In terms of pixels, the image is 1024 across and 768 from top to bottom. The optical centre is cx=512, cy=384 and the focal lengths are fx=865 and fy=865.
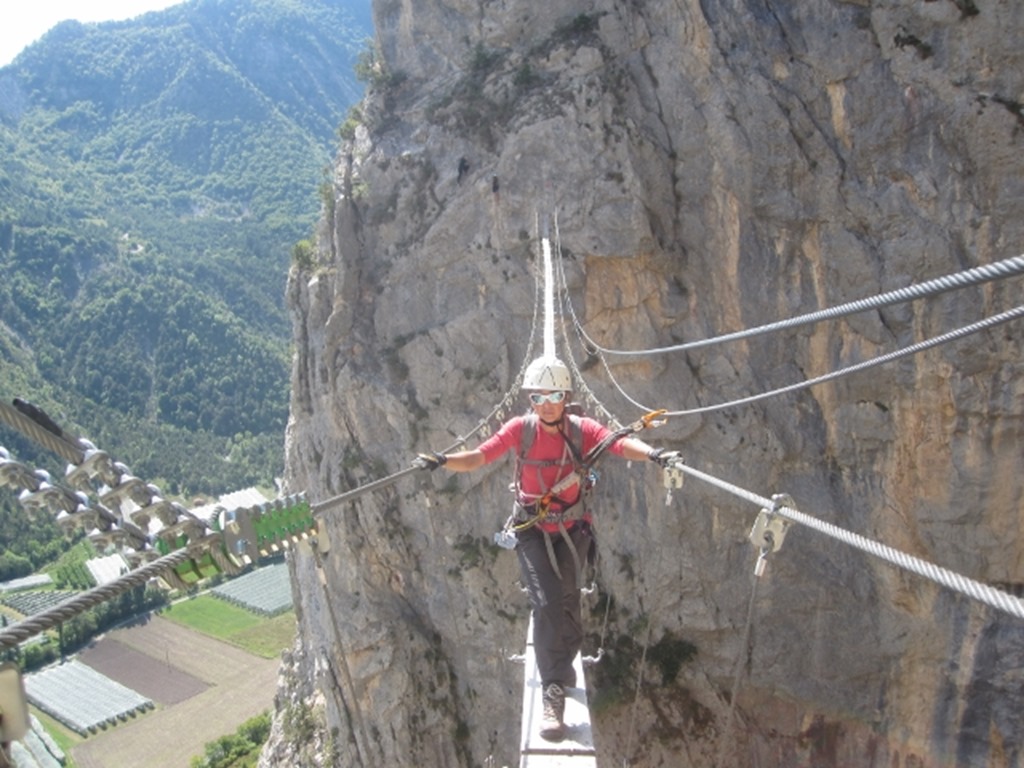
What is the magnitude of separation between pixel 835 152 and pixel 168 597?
175ft

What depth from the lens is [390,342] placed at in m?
19.3

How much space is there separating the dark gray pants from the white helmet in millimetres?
1179

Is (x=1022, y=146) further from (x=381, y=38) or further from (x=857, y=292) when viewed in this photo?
(x=381, y=38)

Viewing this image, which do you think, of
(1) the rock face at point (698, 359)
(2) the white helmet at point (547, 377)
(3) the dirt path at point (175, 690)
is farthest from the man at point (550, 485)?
(3) the dirt path at point (175, 690)

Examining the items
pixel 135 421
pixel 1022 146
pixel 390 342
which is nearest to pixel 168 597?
pixel 135 421

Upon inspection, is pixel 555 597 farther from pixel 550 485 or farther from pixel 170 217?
pixel 170 217

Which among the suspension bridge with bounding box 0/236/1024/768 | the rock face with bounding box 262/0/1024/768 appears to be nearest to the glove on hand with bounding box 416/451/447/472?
the suspension bridge with bounding box 0/236/1024/768

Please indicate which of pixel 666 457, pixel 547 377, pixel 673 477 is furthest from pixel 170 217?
pixel 666 457

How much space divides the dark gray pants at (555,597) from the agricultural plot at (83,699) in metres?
40.7

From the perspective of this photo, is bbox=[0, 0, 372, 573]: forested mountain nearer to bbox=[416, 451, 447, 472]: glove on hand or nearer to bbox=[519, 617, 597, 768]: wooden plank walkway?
bbox=[416, 451, 447, 472]: glove on hand

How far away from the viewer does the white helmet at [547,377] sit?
7.02 metres

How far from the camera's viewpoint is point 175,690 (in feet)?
146

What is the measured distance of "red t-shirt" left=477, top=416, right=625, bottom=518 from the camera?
280 inches

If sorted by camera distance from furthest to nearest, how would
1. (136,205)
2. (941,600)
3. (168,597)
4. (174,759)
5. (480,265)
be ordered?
Result: (136,205) < (168,597) < (174,759) < (480,265) < (941,600)
